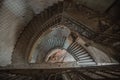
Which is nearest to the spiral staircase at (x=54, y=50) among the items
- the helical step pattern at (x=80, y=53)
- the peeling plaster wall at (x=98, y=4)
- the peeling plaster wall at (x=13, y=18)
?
the helical step pattern at (x=80, y=53)

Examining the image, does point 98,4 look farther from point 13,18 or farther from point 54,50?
point 54,50

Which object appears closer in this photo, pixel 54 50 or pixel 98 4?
pixel 98 4

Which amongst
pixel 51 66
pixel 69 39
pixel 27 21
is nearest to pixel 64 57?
pixel 69 39

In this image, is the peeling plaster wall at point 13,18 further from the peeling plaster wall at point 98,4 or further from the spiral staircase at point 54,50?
the peeling plaster wall at point 98,4

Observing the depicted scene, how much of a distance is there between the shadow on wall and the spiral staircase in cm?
18

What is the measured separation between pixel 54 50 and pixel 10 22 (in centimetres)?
307

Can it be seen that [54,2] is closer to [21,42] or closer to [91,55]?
[21,42]

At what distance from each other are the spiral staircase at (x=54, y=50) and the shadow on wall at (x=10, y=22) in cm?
18

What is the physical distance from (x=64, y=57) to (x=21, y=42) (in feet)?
14.0

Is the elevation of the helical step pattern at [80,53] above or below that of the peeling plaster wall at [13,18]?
below

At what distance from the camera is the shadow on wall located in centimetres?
501

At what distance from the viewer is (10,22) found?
5.30 meters

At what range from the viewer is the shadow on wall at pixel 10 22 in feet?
16.4

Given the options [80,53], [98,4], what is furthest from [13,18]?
[80,53]
